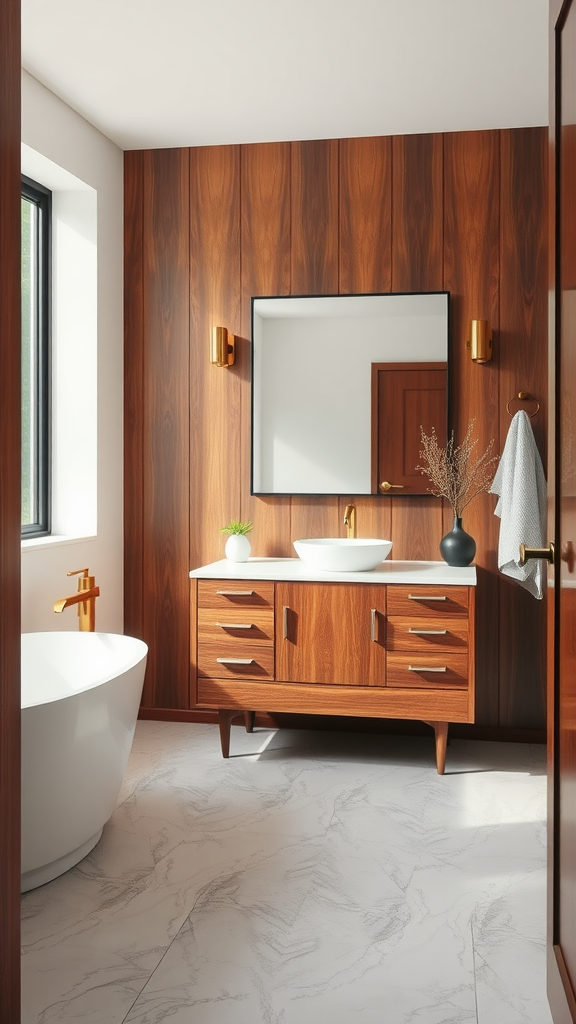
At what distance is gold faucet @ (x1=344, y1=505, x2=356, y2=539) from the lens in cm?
377

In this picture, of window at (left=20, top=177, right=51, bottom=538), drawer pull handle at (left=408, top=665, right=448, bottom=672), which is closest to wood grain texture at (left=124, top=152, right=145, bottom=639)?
window at (left=20, top=177, right=51, bottom=538)

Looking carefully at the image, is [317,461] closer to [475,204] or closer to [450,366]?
[450,366]

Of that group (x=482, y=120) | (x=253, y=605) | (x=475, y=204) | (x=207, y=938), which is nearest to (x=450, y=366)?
(x=475, y=204)

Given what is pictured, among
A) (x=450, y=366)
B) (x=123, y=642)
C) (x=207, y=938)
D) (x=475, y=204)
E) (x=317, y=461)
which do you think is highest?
(x=475, y=204)

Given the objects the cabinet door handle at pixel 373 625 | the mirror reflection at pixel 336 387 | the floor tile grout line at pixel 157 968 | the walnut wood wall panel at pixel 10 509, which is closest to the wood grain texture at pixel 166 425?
the mirror reflection at pixel 336 387

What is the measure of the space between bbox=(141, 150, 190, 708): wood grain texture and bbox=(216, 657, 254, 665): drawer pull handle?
2.13ft

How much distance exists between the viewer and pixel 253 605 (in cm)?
342

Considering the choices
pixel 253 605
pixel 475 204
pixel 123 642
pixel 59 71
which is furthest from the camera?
pixel 475 204

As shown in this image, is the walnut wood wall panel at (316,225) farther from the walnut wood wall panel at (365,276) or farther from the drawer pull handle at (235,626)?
the drawer pull handle at (235,626)

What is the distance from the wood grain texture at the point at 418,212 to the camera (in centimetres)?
374

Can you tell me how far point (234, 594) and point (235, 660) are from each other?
0.87 feet

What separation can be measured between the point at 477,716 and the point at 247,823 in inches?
53.6

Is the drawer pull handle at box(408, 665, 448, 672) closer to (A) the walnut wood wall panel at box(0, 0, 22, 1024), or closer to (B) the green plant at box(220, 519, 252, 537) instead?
(B) the green plant at box(220, 519, 252, 537)

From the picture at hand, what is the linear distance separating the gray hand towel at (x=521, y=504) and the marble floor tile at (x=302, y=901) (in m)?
0.79
